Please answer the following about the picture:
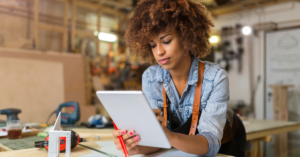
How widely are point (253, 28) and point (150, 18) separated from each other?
419 centimetres

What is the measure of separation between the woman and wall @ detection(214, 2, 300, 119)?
393 centimetres

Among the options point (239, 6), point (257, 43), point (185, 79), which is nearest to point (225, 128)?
point (185, 79)

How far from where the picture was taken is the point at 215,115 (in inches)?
44.2

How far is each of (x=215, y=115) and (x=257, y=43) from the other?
4397mm

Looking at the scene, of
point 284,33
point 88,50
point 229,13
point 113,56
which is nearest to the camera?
point 284,33

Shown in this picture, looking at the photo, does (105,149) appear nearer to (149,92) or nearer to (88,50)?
(149,92)

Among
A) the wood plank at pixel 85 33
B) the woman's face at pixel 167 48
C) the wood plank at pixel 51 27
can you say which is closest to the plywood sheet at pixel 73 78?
the wood plank at pixel 51 27

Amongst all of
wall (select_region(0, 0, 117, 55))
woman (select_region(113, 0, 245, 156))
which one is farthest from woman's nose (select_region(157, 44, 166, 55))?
wall (select_region(0, 0, 117, 55))

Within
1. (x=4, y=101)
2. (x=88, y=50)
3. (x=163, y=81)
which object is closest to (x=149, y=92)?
(x=163, y=81)

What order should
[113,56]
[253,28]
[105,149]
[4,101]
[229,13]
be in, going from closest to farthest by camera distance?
1. [105,149]
2. [4,101]
3. [253,28]
4. [229,13]
5. [113,56]

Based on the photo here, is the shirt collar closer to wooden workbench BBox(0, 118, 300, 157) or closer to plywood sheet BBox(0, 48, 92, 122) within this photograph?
wooden workbench BBox(0, 118, 300, 157)

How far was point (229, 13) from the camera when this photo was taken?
552cm

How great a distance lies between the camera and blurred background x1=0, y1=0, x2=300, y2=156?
9.97ft

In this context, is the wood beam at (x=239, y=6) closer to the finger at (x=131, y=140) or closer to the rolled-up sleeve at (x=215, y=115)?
the rolled-up sleeve at (x=215, y=115)
